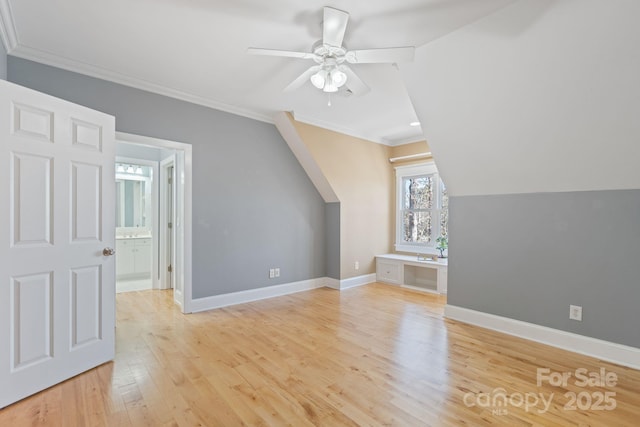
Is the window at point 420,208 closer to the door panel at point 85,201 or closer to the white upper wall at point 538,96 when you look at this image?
the white upper wall at point 538,96

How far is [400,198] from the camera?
5742 millimetres

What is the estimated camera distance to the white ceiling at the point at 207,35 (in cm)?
206

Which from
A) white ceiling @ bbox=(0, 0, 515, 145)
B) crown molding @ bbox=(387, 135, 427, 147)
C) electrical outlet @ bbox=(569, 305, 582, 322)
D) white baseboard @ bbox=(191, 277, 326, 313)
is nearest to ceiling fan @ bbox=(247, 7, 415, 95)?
white ceiling @ bbox=(0, 0, 515, 145)

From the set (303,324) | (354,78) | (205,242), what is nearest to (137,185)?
(205,242)

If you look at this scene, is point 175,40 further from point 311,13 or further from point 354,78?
point 354,78

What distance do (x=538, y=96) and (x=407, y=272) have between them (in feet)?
11.2

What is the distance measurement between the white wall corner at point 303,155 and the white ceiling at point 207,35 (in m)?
0.74

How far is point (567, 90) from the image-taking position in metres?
2.24

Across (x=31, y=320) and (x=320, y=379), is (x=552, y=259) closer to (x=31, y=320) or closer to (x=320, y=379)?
(x=320, y=379)

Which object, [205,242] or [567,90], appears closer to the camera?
[567,90]

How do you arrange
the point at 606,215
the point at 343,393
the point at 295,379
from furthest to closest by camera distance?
the point at 606,215 → the point at 295,379 → the point at 343,393

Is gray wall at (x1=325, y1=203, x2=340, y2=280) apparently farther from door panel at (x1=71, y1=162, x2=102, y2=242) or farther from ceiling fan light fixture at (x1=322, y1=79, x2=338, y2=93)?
door panel at (x1=71, y1=162, x2=102, y2=242)

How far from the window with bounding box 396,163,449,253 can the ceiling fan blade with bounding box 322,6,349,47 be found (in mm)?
3622

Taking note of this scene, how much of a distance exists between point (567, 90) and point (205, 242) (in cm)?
387
